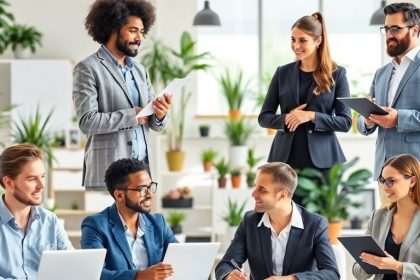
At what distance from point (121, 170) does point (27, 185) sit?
415mm

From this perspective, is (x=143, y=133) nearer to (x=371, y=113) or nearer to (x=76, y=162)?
(x=371, y=113)

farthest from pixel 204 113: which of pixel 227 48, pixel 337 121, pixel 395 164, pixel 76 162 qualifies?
pixel 395 164

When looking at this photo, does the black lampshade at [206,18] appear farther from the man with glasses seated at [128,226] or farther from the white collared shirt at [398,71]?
the man with glasses seated at [128,226]

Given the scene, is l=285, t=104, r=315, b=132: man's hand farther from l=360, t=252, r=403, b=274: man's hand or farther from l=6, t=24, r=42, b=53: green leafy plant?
l=6, t=24, r=42, b=53: green leafy plant

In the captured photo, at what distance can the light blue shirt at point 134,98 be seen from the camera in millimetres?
4492

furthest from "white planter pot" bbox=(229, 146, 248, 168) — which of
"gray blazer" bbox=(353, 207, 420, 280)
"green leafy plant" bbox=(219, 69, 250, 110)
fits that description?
"gray blazer" bbox=(353, 207, 420, 280)

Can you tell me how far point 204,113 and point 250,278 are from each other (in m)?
5.87

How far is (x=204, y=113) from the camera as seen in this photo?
10039 millimetres

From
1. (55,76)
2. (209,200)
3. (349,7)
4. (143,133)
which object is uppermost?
(349,7)

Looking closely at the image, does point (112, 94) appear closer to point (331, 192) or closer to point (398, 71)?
point (398, 71)

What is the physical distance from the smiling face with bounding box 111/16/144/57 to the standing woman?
755mm

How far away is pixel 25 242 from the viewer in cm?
395

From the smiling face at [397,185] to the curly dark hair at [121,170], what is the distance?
1.03 metres

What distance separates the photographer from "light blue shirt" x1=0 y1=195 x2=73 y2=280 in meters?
3.92
